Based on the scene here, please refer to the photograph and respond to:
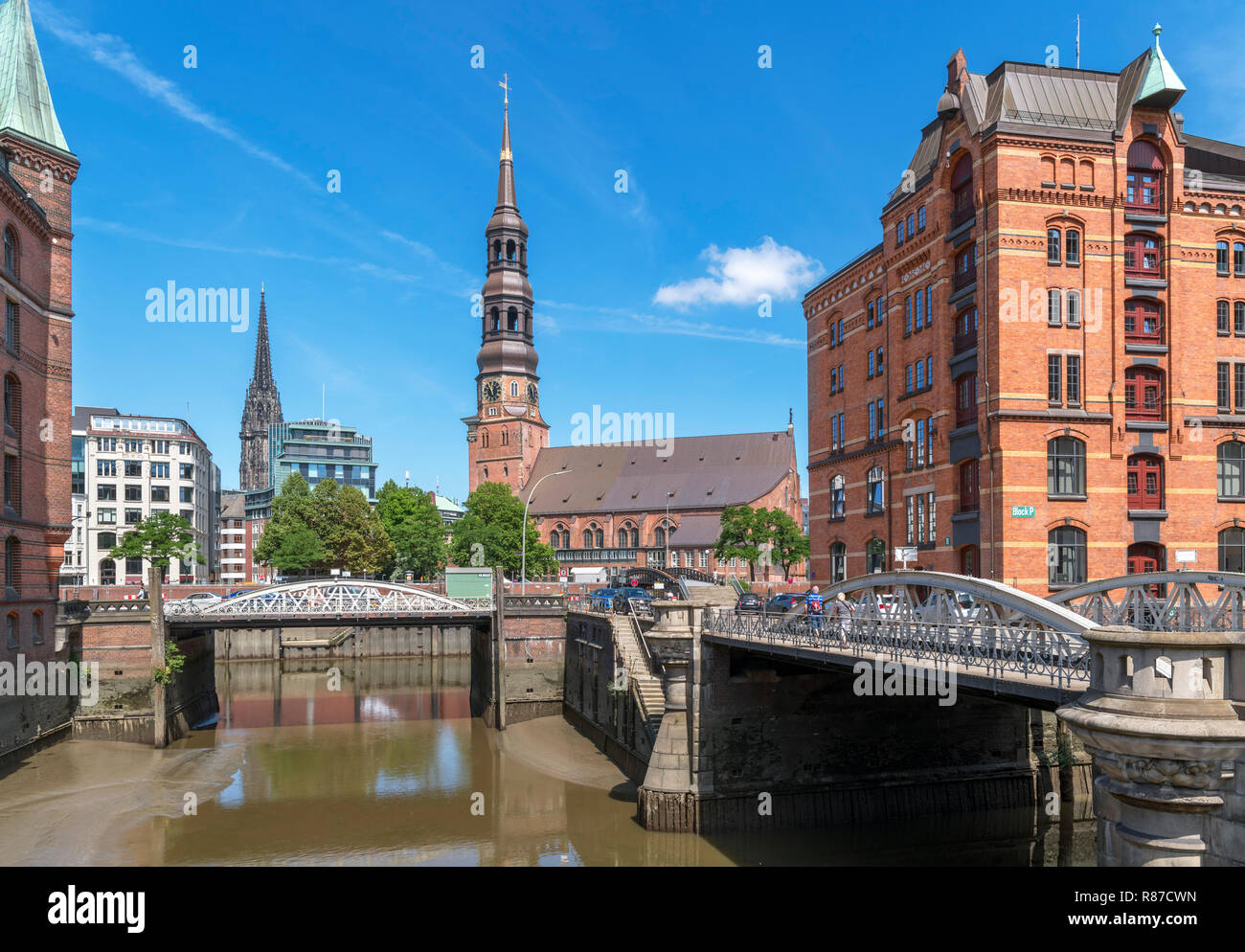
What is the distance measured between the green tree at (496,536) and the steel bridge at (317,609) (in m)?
30.1

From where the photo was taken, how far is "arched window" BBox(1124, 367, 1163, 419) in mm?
32219

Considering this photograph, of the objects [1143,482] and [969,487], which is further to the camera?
[969,487]

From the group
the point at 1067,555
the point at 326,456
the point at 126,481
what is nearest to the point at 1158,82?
the point at 1067,555

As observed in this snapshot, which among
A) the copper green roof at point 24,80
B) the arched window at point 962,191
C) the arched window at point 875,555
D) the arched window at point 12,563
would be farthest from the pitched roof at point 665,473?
the arched window at point 12,563

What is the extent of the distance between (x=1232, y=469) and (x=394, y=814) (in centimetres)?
3136

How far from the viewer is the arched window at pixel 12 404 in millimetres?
32062

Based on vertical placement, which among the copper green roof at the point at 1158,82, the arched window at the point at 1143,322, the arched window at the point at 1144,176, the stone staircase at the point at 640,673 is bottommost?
the stone staircase at the point at 640,673

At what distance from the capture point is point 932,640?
58.3 feet

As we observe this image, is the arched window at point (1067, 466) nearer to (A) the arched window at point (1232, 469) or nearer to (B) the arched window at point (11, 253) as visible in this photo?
(A) the arched window at point (1232, 469)

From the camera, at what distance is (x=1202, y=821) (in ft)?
32.7

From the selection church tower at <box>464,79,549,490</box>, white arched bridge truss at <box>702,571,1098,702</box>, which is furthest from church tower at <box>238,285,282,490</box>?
white arched bridge truss at <box>702,571,1098,702</box>

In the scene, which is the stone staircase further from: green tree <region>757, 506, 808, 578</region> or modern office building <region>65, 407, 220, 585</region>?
modern office building <region>65, 407, 220, 585</region>

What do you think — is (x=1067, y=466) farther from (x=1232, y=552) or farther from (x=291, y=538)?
(x=291, y=538)

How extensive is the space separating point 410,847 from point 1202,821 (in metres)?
20.6
